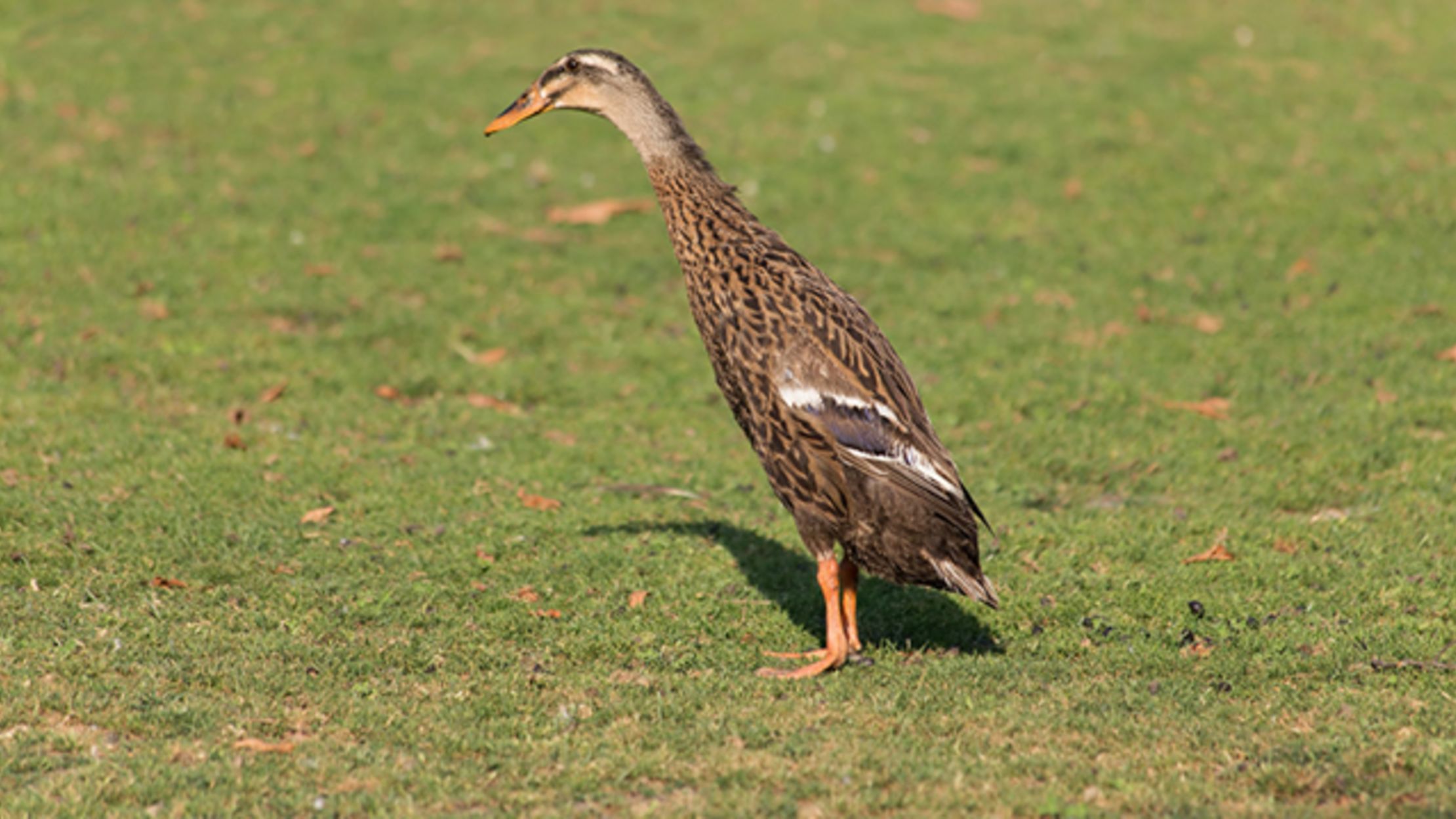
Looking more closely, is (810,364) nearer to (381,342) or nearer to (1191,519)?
(1191,519)

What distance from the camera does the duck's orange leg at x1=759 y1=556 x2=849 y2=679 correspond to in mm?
7535

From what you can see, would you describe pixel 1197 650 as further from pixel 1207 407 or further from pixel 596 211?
pixel 596 211

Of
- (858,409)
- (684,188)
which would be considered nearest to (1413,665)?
(858,409)

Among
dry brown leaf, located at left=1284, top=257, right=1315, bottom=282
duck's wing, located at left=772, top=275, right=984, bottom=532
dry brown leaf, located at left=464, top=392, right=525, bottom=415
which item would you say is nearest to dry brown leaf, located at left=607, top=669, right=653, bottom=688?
duck's wing, located at left=772, top=275, right=984, bottom=532

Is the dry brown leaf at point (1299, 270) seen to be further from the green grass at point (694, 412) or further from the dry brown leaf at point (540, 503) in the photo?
the dry brown leaf at point (540, 503)

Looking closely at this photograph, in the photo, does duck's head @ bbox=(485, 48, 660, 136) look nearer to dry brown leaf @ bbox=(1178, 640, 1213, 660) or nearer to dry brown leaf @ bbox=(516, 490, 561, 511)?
dry brown leaf @ bbox=(516, 490, 561, 511)

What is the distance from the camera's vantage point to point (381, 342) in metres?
13.2

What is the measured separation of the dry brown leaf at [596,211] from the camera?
16.3 metres

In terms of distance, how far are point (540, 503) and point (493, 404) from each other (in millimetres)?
2371

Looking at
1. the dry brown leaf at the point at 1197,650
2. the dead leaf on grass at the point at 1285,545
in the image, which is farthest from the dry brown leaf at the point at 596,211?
the dry brown leaf at the point at 1197,650

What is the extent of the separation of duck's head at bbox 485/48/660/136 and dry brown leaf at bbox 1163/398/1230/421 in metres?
5.67

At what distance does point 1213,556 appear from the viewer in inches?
362

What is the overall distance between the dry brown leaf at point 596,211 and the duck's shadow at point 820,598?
7.17 m

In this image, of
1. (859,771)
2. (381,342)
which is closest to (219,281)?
(381,342)
